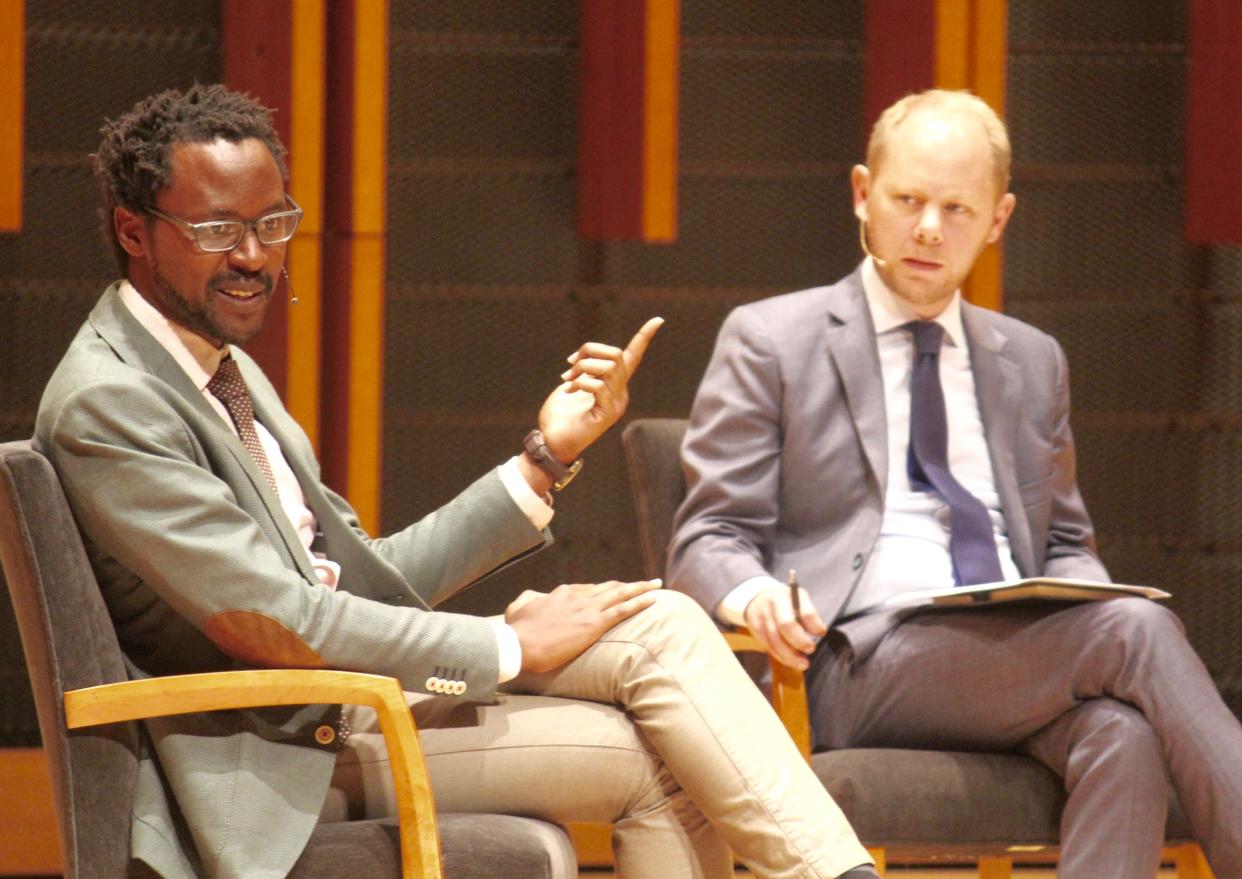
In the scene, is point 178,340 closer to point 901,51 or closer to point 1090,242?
point 901,51

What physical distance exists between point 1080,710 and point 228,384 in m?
1.24

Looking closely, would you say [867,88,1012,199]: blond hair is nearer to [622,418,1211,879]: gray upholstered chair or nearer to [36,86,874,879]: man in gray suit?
[622,418,1211,879]: gray upholstered chair

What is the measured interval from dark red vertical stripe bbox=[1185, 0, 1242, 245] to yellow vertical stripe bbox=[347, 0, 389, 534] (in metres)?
1.70

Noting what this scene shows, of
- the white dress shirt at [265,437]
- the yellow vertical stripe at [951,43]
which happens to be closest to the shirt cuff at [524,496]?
the white dress shirt at [265,437]

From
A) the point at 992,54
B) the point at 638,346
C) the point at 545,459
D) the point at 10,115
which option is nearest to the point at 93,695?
the point at 545,459

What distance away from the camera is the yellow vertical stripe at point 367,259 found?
11.2 ft

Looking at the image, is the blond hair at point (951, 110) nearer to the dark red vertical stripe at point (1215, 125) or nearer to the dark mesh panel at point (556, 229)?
the dark mesh panel at point (556, 229)

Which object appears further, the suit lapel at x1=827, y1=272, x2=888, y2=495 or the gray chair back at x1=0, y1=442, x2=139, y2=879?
the suit lapel at x1=827, y1=272, x2=888, y2=495

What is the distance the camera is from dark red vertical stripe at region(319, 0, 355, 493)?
344cm

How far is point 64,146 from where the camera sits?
11.3 ft

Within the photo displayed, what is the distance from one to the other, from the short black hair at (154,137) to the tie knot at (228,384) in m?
0.17

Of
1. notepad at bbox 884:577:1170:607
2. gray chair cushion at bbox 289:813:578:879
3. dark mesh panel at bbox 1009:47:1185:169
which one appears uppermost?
dark mesh panel at bbox 1009:47:1185:169

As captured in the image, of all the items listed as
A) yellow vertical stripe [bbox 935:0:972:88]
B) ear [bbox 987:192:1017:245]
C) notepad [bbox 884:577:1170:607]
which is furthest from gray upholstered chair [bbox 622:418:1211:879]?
yellow vertical stripe [bbox 935:0:972:88]

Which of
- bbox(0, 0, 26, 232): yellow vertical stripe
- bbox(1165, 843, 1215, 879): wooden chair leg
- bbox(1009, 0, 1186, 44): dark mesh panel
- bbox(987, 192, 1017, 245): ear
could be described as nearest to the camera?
bbox(1165, 843, 1215, 879): wooden chair leg
